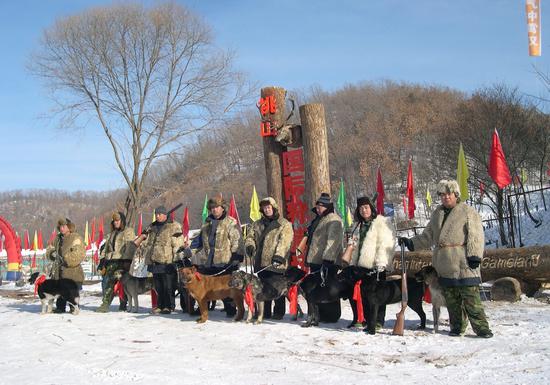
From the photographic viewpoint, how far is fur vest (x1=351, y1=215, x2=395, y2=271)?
23.9 feet

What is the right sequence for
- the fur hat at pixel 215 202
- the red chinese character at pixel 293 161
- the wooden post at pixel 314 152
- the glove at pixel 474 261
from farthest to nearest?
1. the red chinese character at pixel 293 161
2. the wooden post at pixel 314 152
3. the fur hat at pixel 215 202
4. the glove at pixel 474 261

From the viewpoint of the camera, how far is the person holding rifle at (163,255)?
940 centimetres

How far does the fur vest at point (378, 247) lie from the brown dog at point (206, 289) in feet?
6.62

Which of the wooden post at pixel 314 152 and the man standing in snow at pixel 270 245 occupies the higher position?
the wooden post at pixel 314 152

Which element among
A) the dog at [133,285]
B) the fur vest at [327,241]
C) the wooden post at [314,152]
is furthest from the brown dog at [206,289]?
the wooden post at [314,152]

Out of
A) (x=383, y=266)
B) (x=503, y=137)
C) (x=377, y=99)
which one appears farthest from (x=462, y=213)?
(x=377, y=99)

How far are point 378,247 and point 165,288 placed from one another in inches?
155

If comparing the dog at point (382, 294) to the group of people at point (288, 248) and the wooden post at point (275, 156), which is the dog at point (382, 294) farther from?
the wooden post at point (275, 156)

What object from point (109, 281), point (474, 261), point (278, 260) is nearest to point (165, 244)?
point (109, 281)

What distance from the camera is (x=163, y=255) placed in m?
9.38

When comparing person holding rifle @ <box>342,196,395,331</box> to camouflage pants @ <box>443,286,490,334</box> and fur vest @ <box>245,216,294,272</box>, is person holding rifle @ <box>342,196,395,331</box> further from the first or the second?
fur vest @ <box>245,216,294,272</box>

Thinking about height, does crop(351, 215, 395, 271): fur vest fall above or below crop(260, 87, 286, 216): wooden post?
below

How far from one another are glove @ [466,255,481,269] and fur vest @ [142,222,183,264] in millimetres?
4722

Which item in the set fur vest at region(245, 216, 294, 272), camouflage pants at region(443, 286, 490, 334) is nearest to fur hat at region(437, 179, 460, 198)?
camouflage pants at region(443, 286, 490, 334)
